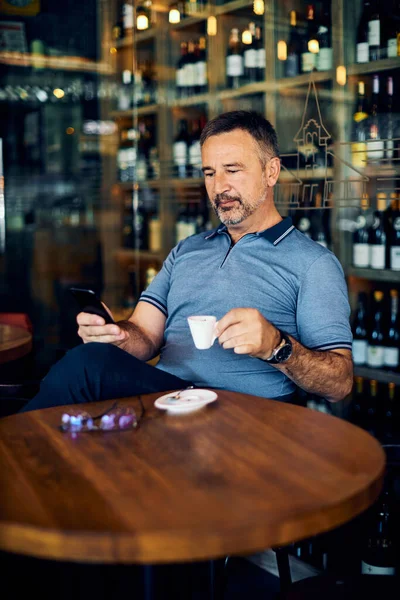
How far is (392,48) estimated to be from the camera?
2.54 metres

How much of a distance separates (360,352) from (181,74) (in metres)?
1.94

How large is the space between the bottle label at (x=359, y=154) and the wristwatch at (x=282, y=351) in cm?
124

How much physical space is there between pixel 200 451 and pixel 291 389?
0.74 metres

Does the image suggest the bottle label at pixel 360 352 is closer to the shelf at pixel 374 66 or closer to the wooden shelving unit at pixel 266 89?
the wooden shelving unit at pixel 266 89

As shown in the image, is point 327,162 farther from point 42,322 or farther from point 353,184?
point 42,322

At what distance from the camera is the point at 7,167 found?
4926 mm

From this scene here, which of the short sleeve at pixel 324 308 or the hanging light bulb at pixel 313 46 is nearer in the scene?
the short sleeve at pixel 324 308

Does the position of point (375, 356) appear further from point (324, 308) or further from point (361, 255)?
point (324, 308)

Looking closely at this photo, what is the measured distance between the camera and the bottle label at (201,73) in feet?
12.0

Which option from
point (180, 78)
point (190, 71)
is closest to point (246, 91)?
point (190, 71)

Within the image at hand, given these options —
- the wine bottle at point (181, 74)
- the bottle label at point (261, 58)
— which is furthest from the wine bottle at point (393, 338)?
the wine bottle at point (181, 74)

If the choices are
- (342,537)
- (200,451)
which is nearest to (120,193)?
(342,537)

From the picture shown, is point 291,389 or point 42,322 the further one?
point 42,322

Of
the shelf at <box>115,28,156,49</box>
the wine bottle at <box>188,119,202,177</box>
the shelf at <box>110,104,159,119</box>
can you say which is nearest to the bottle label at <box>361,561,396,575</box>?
the wine bottle at <box>188,119,202,177</box>
